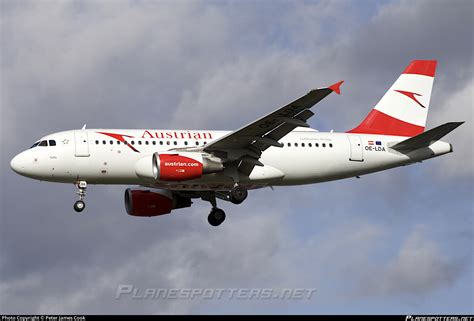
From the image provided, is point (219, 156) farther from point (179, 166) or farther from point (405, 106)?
point (405, 106)

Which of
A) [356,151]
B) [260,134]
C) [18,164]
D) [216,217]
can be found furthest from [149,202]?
[356,151]

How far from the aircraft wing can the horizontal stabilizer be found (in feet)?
23.8

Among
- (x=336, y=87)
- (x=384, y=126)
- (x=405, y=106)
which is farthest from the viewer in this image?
(x=405, y=106)


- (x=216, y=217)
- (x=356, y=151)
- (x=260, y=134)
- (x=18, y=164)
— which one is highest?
(x=18, y=164)

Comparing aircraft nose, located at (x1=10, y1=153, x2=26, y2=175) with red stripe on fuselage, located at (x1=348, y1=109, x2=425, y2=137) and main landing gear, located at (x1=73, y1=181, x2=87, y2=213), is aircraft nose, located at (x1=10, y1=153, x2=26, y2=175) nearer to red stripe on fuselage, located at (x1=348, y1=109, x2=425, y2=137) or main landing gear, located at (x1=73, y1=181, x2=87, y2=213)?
main landing gear, located at (x1=73, y1=181, x2=87, y2=213)

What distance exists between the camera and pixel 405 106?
2238 inches

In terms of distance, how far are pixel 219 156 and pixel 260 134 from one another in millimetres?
2435

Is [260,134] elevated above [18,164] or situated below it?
below

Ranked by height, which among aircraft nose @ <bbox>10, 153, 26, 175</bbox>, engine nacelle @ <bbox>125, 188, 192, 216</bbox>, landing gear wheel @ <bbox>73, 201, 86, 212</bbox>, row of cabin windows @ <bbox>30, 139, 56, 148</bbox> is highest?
row of cabin windows @ <bbox>30, 139, 56, 148</bbox>

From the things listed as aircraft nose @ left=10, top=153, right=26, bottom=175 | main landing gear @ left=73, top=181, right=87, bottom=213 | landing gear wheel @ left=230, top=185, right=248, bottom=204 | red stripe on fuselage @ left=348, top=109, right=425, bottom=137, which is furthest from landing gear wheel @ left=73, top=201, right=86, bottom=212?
red stripe on fuselage @ left=348, top=109, right=425, bottom=137

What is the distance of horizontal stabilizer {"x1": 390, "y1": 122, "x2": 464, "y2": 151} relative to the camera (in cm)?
5061

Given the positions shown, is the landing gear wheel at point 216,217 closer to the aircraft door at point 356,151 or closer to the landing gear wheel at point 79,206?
the aircraft door at point 356,151

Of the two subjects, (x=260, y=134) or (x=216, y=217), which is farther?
(x=216, y=217)

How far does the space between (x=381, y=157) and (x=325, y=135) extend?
2.99 m
